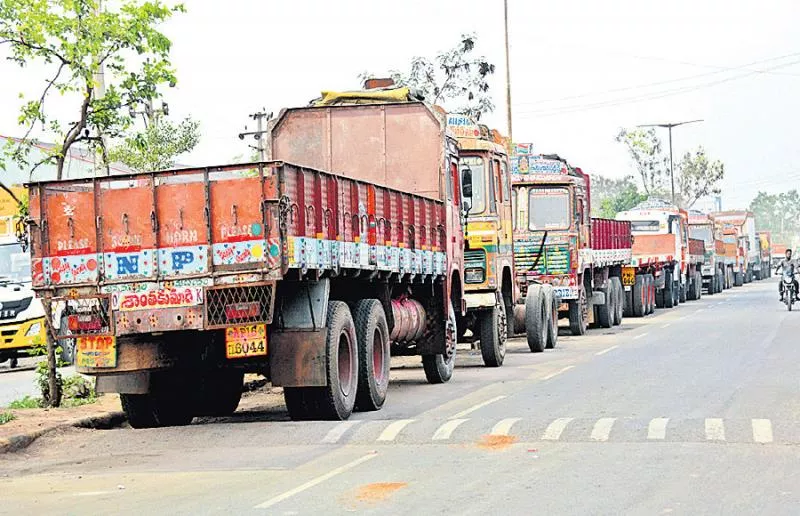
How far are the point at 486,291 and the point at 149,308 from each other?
8.64m

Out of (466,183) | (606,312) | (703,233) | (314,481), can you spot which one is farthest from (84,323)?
(703,233)

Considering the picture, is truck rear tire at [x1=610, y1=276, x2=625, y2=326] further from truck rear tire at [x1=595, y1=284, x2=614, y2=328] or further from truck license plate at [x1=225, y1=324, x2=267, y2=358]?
truck license plate at [x1=225, y1=324, x2=267, y2=358]

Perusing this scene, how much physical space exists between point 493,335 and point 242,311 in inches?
341

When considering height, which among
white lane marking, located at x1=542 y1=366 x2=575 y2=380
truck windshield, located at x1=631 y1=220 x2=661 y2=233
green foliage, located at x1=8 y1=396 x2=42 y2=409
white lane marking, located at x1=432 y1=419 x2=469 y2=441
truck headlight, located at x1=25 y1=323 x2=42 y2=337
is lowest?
white lane marking, located at x1=542 y1=366 x2=575 y2=380

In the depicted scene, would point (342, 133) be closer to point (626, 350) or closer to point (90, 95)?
point (90, 95)

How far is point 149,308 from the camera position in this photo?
42.2 feet

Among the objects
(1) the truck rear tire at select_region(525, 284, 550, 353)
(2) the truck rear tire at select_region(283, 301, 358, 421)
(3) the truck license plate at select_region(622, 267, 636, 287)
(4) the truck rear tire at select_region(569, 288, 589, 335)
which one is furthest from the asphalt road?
(3) the truck license plate at select_region(622, 267, 636, 287)

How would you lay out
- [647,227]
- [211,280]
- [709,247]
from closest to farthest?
[211,280]
[647,227]
[709,247]

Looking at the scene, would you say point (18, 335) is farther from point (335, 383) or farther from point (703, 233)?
point (703, 233)

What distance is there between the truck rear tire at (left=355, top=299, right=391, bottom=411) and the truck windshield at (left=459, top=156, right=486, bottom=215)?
5.97 meters

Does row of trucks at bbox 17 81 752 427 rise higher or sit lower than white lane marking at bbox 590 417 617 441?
higher

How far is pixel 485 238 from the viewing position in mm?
20891

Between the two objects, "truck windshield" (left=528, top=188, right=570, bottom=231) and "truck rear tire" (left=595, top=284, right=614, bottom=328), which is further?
"truck rear tire" (left=595, top=284, right=614, bottom=328)

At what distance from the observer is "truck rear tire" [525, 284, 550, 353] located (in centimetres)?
2495
